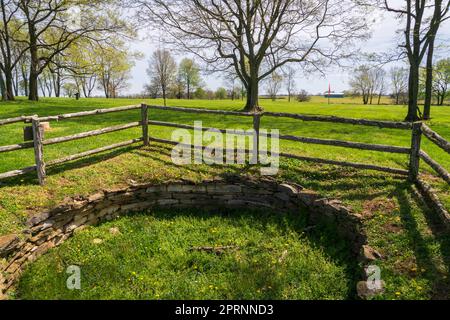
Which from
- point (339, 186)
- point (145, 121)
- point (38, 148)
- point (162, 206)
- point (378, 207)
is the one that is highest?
point (145, 121)

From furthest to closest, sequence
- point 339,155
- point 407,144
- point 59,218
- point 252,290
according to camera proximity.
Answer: point 407,144, point 339,155, point 59,218, point 252,290

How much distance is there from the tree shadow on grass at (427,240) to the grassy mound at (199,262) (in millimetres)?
969

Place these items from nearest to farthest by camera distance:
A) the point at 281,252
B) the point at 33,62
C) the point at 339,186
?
the point at 281,252, the point at 339,186, the point at 33,62

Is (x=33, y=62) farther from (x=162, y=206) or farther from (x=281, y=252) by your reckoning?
(x=281, y=252)

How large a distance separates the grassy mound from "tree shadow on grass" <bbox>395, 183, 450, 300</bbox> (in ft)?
3.18

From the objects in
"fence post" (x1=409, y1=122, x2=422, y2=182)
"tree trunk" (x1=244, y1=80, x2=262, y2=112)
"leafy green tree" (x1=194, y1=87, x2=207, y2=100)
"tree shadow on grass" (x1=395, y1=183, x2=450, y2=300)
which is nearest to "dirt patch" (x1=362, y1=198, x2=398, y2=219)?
"tree shadow on grass" (x1=395, y1=183, x2=450, y2=300)

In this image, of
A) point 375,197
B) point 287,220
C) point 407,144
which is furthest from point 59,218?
point 407,144

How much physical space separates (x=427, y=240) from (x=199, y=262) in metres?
3.45

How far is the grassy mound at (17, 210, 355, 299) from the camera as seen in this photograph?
462 cm

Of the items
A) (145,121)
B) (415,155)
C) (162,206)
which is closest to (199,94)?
(145,121)

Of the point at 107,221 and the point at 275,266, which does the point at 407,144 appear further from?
the point at 107,221

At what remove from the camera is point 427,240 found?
15.6 ft
